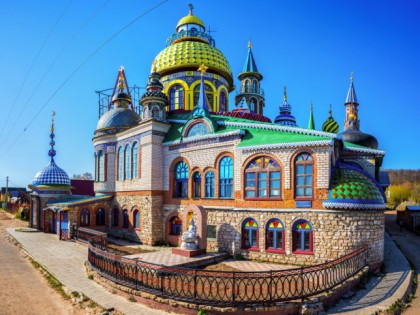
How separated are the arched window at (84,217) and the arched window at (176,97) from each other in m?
9.16

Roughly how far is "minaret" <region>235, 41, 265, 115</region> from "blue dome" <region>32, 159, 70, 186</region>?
16.2 m

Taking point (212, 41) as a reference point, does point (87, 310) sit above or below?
below

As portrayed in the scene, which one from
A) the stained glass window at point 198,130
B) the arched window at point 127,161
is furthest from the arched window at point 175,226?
the stained glass window at point 198,130

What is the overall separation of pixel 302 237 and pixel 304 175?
2514 mm

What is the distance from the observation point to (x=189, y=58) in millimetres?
21625

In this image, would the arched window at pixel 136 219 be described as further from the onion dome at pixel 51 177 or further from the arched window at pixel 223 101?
the arched window at pixel 223 101

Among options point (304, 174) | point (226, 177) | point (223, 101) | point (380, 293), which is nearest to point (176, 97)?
point (223, 101)

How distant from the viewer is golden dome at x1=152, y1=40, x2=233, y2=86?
851 inches

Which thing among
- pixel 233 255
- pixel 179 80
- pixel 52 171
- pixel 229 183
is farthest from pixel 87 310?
pixel 52 171

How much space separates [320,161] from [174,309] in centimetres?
772

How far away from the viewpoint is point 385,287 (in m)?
10.1

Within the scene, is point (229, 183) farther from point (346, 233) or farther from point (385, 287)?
point (385, 287)

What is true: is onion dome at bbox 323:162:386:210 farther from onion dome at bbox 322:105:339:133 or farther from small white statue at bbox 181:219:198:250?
onion dome at bbox 322:105:339:133

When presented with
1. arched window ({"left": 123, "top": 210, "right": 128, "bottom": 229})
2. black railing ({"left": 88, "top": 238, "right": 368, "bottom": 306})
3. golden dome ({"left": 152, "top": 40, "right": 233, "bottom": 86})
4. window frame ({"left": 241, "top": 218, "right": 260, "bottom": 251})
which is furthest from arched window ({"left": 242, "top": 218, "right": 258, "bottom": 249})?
golden dome ({"left": 152, "top": 40, "right": 233, "bottom": 86})
